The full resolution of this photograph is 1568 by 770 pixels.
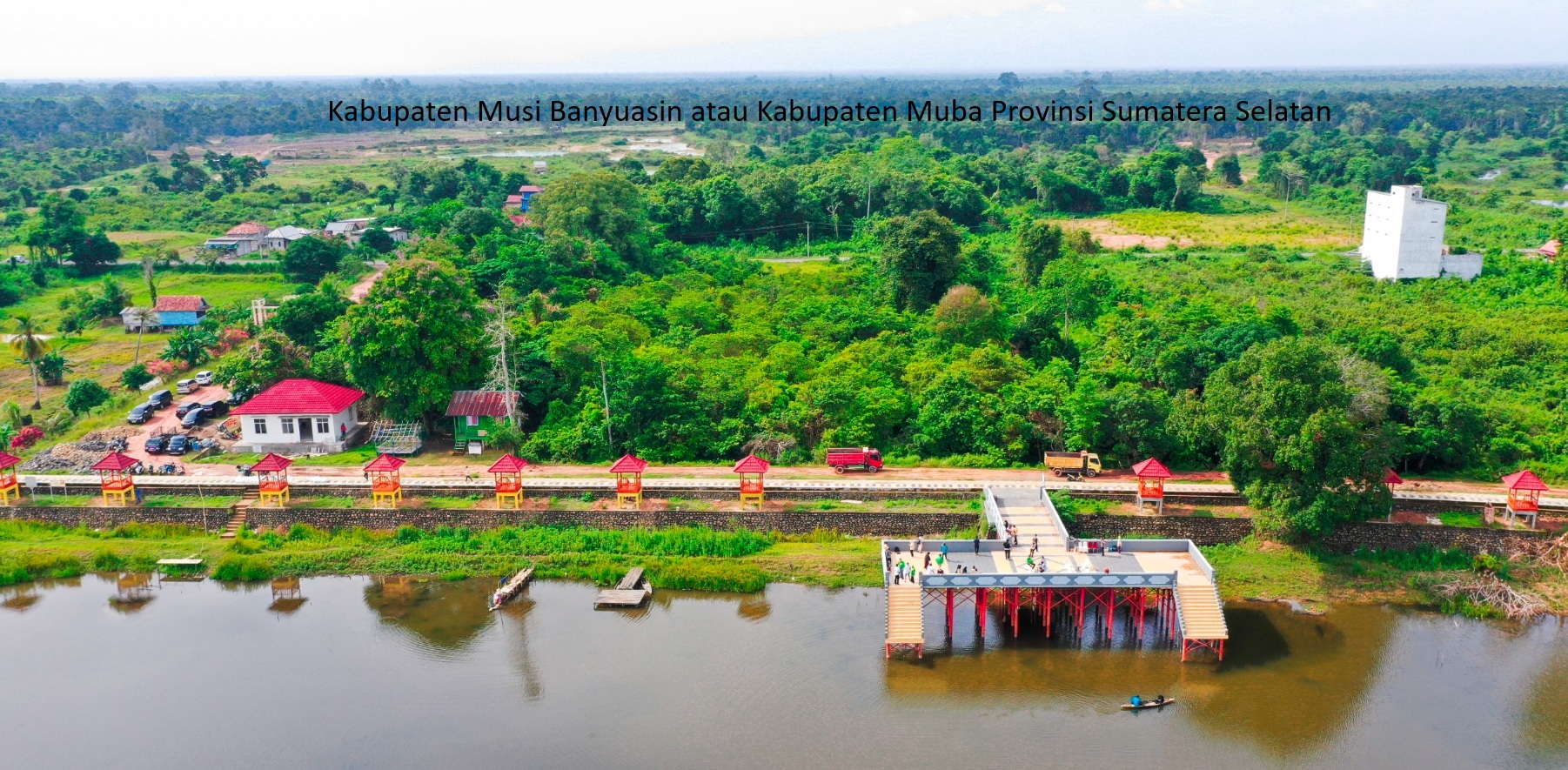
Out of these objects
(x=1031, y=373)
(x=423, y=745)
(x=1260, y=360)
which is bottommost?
(x=423, y=745)

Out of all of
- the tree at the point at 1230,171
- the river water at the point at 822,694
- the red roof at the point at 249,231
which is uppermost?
the tree at the point at 1230,171

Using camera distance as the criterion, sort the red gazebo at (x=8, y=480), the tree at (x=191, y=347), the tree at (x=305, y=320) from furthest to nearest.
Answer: the tree at (x=191, y=347)
the tree at (x=305, y=320)
the red gazebo at (x=8, y=480)

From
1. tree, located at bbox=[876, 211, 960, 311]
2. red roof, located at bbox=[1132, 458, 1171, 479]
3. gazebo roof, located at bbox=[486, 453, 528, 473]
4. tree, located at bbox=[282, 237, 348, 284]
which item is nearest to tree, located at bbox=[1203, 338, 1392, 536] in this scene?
red roof, located at bbox=[1132, 458, 1171, 479]

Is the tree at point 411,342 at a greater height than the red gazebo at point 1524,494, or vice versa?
the tree at point 411,342

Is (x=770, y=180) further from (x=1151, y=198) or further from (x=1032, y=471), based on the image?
(x=1032, y=471)

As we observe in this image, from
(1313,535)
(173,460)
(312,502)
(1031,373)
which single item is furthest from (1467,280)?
(173,460)

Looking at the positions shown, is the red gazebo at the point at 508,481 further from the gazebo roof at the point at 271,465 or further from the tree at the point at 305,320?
the tree at the point at 305,320

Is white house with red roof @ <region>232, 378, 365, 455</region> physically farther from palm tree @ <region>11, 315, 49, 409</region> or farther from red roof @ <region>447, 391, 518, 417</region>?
palm tree @ <region>11, 315, 49, 409</region>

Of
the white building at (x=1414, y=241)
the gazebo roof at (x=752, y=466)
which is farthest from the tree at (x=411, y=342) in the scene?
the white building at (x=1414, y=241)
